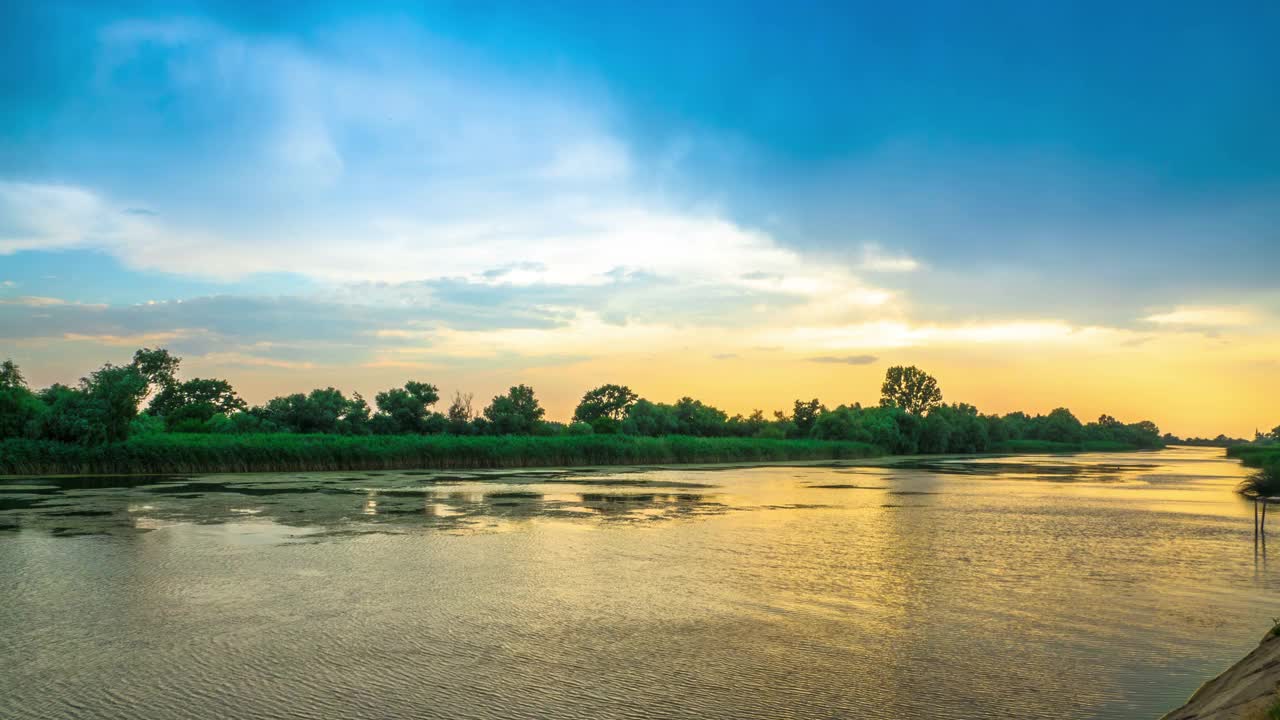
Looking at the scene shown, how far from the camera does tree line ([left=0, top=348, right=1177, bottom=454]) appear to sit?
37062 millimetres

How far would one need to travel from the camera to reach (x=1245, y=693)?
184 inches

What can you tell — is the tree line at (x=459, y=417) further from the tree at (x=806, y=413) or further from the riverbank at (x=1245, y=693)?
the riverbank at (x=1245, y=693)

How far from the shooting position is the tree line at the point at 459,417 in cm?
3706

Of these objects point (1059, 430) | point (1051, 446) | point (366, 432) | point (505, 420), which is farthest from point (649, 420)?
point (1059, 430)

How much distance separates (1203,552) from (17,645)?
16584 mm

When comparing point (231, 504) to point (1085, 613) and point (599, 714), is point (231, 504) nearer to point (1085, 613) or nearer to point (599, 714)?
point (599, 714)

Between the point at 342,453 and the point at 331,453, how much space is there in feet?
2.13

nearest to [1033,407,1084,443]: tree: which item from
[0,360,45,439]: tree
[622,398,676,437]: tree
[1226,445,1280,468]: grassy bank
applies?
[1226,445,1280,468]: grassy bank

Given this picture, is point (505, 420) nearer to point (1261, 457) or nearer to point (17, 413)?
point (17, 413)

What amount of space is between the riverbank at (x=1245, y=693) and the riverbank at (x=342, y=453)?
41.4 metres

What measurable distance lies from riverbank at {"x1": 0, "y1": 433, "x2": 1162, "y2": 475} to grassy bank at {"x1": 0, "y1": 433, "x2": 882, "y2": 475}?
0.04m

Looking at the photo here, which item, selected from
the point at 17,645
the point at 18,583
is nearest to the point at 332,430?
the point at 18,583

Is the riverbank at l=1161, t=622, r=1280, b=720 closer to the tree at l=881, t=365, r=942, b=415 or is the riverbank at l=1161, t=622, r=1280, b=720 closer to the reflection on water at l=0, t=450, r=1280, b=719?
the reflection on water at l=0, t=450, r=1280, b=719

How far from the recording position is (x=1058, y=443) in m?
128
